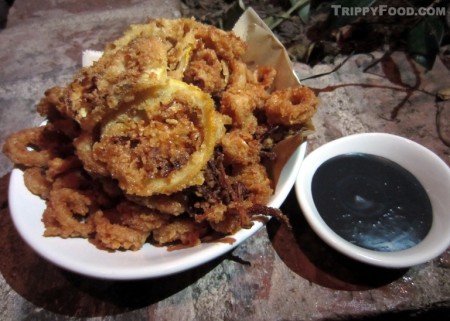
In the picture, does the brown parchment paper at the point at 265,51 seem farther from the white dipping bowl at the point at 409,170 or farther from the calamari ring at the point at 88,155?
the calamari ring at the point at 88,155

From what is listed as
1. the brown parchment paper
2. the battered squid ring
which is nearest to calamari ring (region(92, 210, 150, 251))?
the battered squid ring

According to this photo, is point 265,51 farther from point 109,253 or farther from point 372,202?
point 109,253

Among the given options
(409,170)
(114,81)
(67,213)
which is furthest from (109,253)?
(409,170)

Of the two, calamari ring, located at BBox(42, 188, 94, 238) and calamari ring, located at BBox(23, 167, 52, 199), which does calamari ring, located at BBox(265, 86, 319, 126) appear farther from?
calamari ring, located at BBox(23, 167, 52, 199)

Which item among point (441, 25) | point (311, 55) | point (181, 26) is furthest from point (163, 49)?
point (441, 25)

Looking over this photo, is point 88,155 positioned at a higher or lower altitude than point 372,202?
higher

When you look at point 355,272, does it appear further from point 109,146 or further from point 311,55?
point 311,55
